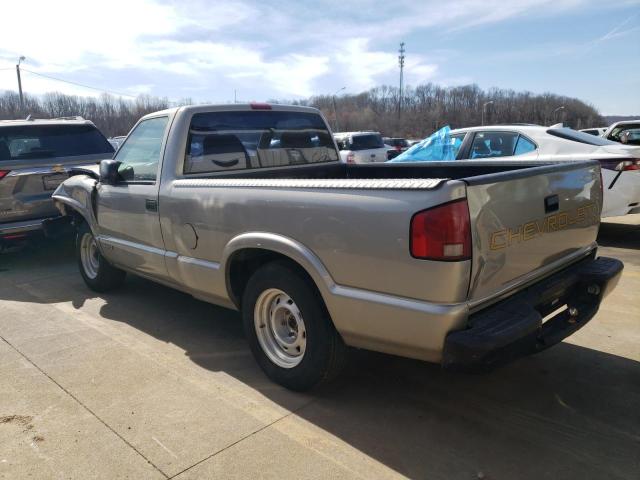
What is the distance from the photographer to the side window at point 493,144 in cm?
758

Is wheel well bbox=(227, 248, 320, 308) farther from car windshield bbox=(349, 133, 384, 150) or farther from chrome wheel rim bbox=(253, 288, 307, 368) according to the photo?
car windshield bbox=(349, 133, 384, 150)

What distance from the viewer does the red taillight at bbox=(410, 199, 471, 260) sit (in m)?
2.40

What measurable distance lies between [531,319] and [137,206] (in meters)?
3.24

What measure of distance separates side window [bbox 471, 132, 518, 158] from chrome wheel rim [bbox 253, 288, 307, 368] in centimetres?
538

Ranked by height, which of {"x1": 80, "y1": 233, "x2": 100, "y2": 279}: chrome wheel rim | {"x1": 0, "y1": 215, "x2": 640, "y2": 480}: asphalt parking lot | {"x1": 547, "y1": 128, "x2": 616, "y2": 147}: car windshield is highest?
{"x1": 547, "y1": 128, "x2": 616, "y2": 147}: car windshield

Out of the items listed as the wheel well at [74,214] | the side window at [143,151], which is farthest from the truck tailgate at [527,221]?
the wheel well at [74,214]

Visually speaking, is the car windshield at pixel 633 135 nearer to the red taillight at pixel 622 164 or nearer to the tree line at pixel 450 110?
the red taillight at pixel 622 164

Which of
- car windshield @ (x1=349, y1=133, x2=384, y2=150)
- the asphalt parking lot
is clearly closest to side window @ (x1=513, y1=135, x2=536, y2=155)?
Answer: the asphalt parking lot

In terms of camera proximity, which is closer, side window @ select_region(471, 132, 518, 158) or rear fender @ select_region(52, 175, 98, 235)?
rear fender @ select_region(52, 175, 98, 235)

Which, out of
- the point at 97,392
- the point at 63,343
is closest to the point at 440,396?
the point at 97,392

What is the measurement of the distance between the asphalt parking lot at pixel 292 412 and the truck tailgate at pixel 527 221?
837mm

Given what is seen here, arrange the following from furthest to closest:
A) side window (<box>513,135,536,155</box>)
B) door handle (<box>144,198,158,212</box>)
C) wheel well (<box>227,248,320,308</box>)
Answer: side window (<box>513,135,536,155</box>) < door handle (<box>144,198,158,212</box>) < wheel well (<box>227,248,320,308</box>)

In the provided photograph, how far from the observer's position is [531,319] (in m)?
2.60

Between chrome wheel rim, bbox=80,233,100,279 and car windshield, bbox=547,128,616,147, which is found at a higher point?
car windshield, bbox=547,128,616,147
